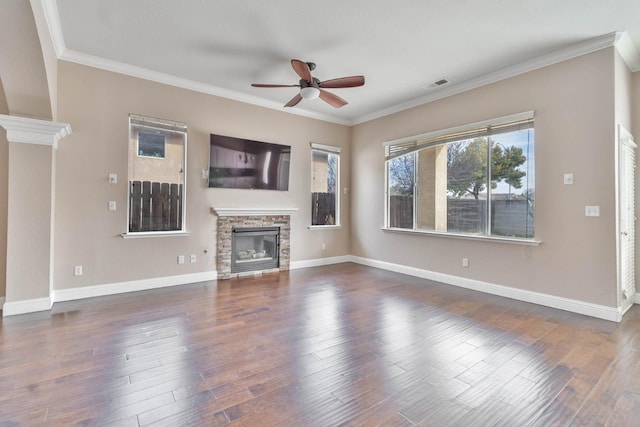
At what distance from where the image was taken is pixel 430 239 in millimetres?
5160

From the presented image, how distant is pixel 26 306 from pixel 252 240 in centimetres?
304

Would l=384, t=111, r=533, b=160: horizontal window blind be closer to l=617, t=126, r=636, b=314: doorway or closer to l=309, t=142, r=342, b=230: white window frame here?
l=617, t=126, r=636, b=314: doorway

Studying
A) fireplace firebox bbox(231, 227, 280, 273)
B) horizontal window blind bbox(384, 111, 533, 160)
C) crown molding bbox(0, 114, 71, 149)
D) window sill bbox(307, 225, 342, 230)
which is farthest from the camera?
window sill bbox(307, 225, 342, 230)

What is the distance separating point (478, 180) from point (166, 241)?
16.1 feet

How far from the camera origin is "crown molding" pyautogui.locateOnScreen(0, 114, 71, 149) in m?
3.26

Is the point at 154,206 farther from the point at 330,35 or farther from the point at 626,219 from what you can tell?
the point at 626,219

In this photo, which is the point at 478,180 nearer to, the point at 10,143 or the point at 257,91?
the point at 257,91

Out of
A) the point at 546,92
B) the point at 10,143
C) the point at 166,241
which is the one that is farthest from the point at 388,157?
the point at 10,143

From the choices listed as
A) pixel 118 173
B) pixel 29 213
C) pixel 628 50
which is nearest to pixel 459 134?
pixel 628 50

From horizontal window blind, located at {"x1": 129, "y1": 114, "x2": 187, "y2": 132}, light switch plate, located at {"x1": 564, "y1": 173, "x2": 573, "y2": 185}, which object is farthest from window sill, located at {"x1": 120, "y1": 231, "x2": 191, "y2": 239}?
light switch plate, located at {"x1": 564, "y1": 173, "x2": 573, "y2": 185}

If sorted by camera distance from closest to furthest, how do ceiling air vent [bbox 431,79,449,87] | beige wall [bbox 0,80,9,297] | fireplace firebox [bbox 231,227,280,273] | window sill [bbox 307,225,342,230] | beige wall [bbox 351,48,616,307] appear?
1. beige wall [bbox 351,48,616,307]
2. beige wall [bbox 0,80,9,297]
3. ceiling air vent [bbox 431,79,449,87]
4. fireplace firebox [bbox 231,227,280,273]
5. window sill [bbox 307,225,342,230]

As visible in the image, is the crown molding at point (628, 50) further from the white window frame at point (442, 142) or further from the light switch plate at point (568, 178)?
the light switch plate at point (568, 178)

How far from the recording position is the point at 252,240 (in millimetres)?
5500

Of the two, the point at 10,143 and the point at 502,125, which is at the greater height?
the point at 502,125
